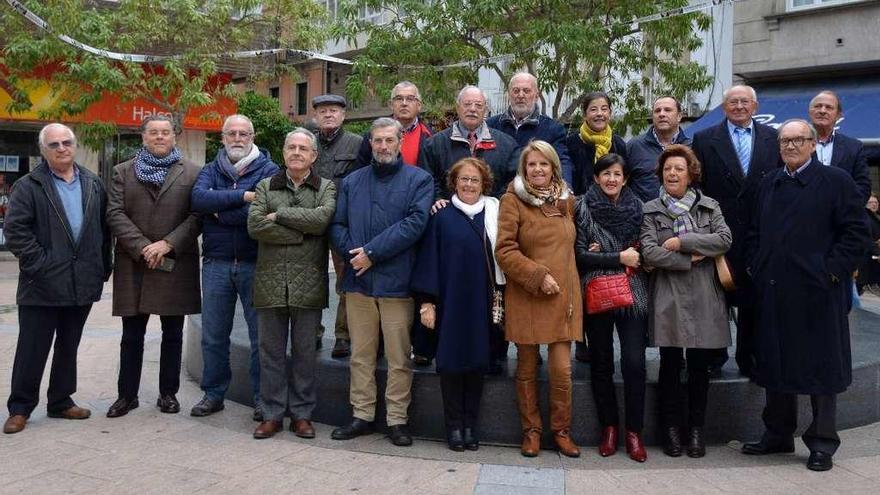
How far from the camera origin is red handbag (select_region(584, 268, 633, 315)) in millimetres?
4984

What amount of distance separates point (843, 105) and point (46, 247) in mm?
14047

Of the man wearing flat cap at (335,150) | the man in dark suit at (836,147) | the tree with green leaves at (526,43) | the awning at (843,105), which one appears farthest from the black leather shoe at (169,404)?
the awning at (843,105)

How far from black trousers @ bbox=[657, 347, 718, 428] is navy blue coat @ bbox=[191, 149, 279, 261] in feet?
9.23

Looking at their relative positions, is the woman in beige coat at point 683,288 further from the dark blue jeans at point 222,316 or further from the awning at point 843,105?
the awning at point 843,105

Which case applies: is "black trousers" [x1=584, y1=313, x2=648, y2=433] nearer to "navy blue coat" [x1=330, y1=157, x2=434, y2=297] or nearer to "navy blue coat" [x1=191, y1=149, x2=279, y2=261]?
"navy blue coat" [x1=330, y1=157, x2=434, y2=297]

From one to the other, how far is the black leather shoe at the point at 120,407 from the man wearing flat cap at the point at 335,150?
5.12 feet

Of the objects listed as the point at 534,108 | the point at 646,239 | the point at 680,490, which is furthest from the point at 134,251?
the point at 680,490

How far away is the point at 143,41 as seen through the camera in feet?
51.0

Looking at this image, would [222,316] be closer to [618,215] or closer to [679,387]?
[618,215]

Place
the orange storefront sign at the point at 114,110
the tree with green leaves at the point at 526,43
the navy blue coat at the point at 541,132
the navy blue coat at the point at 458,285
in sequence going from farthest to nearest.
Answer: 1. the orange storefront sign at the point at 114,110
2. the tree with green leaves at the point at 526,43
3. the navy blue coat at the point at 541,132
4. the navy blue coat at the point at 458,285

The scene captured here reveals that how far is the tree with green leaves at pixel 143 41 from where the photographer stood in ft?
47.8

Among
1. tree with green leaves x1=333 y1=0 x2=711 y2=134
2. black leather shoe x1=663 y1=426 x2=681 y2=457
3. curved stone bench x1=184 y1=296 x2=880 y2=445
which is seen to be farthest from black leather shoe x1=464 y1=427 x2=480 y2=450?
tree with green leaves x1=333 y1=0 x2=711 y2=134

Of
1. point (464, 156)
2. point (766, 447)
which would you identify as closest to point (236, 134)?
point (464, 156)

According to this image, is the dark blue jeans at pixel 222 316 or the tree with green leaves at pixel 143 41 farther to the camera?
the tree with green leaves at pixel 143 41
